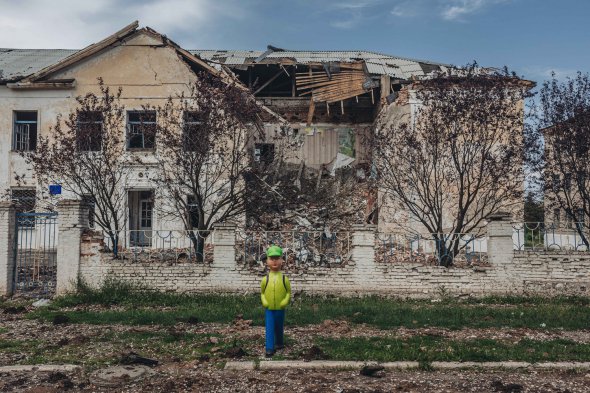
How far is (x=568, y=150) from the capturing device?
14.2m

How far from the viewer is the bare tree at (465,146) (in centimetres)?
1370

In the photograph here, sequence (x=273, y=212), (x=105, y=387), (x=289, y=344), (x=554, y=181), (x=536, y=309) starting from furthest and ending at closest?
(x=273, y=212)
(x=554, y=181)
(x=536, y=309)
(x=289, y=344)
(x=105, y=387)

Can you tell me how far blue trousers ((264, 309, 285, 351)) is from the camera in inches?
275

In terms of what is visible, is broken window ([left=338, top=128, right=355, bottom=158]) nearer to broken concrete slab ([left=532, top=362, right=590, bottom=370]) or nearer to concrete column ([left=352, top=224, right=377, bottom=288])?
concrete column ([left=352, top=224, right=377, bottom=288])

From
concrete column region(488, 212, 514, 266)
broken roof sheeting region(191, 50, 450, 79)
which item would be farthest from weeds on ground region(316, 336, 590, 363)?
broken roof sheeting region(191, 50, 450, 79)

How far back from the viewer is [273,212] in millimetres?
18375

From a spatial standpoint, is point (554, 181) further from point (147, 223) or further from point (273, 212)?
point (147, 223)

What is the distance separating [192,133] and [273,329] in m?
8.33

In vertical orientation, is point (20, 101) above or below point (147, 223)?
above

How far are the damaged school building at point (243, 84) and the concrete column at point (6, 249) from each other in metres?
5.93

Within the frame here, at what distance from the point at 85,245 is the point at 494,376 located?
9.09 metres

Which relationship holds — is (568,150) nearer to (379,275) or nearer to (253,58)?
(379,275)

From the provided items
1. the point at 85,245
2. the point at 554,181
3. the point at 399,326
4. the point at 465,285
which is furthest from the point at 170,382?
the point at 554,181

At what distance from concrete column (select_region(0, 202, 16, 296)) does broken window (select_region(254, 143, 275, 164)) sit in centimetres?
788
